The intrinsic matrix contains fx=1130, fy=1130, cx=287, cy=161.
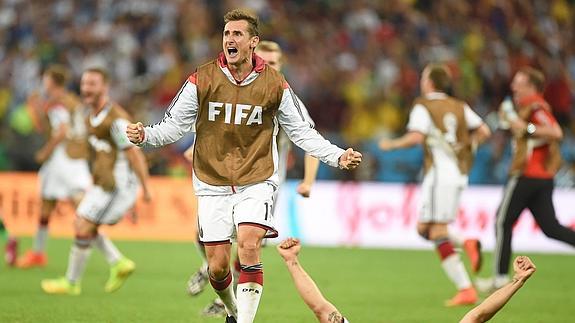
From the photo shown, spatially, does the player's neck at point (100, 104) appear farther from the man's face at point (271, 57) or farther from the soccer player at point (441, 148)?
the soccer player at point (441, 148)

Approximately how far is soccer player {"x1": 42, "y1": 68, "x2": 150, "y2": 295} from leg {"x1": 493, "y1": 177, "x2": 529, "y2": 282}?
399 cm

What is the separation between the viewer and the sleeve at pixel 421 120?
40.2 ft

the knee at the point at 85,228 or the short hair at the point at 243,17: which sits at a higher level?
the short hair at the point at 243,17

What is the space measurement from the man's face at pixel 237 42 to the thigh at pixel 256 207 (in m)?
0.93

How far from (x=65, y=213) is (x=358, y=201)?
5333mm

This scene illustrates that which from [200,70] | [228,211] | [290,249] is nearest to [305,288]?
[290,249]

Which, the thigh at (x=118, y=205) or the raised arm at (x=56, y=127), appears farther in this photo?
the raised arm at (x=56, y=127)

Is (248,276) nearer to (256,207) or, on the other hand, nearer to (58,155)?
(256,207)

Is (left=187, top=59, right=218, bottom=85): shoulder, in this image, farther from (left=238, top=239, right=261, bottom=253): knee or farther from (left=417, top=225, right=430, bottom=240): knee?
(left=417, top=225, right=430, bottom=240): knee

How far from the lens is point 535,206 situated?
12.7 meters

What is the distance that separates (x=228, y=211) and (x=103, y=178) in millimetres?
4492

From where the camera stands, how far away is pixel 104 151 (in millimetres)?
A: 12375

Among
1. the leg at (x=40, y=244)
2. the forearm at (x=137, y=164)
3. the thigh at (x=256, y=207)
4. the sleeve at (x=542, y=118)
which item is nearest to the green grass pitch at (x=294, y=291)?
the leg at (x=40, y=244)

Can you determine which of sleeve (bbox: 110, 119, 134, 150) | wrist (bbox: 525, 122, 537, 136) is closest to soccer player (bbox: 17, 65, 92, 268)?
sleeve (bbox: 110, 119, 134, 150)
